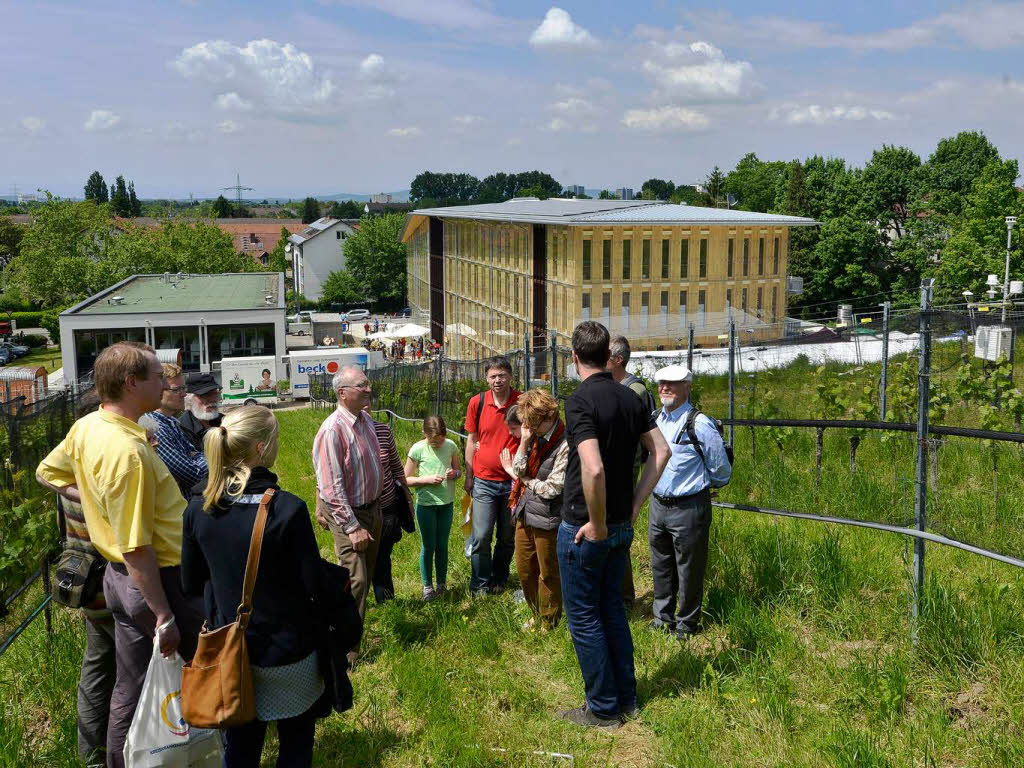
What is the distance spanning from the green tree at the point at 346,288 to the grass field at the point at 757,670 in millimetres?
93588

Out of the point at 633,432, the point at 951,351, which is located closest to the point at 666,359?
the point at 951,351

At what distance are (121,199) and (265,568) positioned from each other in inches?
7488

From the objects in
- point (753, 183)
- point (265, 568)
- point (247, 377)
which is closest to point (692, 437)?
point (265, 568)

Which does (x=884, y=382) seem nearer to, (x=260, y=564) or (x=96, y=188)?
(x=260, y=564)

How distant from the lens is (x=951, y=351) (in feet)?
27.8

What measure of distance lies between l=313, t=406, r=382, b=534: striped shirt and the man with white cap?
175 centimetres

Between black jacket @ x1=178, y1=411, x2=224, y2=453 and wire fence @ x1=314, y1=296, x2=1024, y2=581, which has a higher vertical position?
black jacket @ x1=178, y1=411, x2=224, y2=453

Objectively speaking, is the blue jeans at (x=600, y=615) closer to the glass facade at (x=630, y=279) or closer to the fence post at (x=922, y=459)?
the fence post at (x=922, y=459)

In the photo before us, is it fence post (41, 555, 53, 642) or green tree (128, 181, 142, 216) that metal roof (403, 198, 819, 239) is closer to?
fence post (41, 555, 53, 642)

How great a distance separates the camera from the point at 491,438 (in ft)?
21.0

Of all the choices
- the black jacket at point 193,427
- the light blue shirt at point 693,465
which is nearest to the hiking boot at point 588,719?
the light blue shirt at point 693,465

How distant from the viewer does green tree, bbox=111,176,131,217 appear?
17100 centimetres

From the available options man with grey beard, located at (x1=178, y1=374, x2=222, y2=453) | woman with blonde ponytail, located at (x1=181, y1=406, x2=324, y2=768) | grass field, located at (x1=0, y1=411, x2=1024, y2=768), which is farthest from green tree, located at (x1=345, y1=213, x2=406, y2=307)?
woman with blonde ponytail, located at (x1=181, y1=406, x2=324, y2=768)

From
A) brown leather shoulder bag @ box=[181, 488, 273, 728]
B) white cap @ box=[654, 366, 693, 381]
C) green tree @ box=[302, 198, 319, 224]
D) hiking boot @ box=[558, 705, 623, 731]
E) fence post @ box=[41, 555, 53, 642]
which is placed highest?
green tree @ box=[302, 198, 319, 224]
